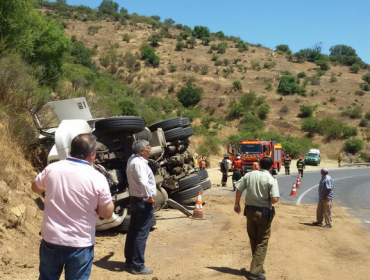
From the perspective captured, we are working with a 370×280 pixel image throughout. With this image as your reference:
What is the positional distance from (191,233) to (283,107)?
2489 inches

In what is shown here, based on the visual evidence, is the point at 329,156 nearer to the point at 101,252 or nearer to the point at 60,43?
the point at 60,43

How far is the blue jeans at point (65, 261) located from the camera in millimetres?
3768

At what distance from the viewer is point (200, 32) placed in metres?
99.5

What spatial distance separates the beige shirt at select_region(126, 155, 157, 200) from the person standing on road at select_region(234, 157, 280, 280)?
1.43 m

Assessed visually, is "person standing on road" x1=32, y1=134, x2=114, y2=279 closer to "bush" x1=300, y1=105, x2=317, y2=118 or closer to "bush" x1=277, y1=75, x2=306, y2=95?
"bush" x1=300, y1=105, x2=317, y2=118

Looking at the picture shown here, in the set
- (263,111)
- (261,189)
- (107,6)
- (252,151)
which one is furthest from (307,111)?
(261,189)

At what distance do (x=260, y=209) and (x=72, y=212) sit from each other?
3.58 meters

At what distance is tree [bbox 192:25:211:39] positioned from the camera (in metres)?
98.4

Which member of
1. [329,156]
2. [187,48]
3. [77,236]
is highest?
[187,48]

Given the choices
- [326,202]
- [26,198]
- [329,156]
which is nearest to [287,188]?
[326,202]

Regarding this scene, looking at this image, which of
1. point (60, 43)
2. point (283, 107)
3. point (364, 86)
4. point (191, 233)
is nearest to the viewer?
point (191, 233)

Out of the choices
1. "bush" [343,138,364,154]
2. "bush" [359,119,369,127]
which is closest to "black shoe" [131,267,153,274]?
"bush" [343,138,364,154]

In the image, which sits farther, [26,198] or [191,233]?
[191,233]

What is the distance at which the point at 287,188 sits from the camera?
903 inches
